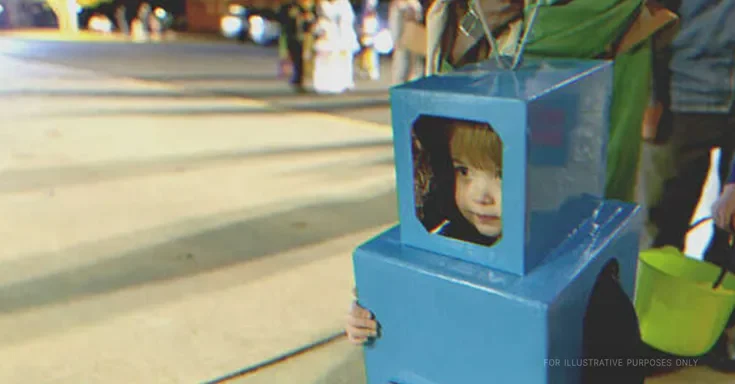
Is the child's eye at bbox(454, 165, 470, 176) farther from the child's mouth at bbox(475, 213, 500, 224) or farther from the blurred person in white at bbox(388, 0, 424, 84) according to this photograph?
the blurred person in white at bbox(388, 0, 424, 84)

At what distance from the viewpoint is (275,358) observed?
88.3 inches

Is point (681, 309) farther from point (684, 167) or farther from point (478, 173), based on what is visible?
point (478, 173)

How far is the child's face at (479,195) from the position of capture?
4.53 ft

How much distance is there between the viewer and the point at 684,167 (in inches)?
94.9

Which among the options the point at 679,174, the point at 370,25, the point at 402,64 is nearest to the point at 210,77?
the point at 370,25

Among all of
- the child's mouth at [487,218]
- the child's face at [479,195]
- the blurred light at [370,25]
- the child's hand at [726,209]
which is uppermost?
the blurred light at [370,25]

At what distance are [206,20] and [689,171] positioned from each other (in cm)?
2009

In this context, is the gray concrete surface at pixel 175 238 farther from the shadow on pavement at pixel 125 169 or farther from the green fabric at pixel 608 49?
the green fabric at pixel 608 49

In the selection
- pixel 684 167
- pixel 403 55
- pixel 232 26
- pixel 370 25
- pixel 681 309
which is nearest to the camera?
pixel 681 309

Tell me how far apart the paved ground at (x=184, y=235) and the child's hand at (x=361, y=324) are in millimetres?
771

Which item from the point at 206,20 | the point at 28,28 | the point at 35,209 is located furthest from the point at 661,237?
the point at 28,28

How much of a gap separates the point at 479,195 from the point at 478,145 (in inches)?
4.2

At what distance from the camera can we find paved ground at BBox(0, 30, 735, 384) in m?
2.27

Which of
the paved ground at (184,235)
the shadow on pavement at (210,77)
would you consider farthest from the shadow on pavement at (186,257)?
the shadow on pavement at (210,77)
